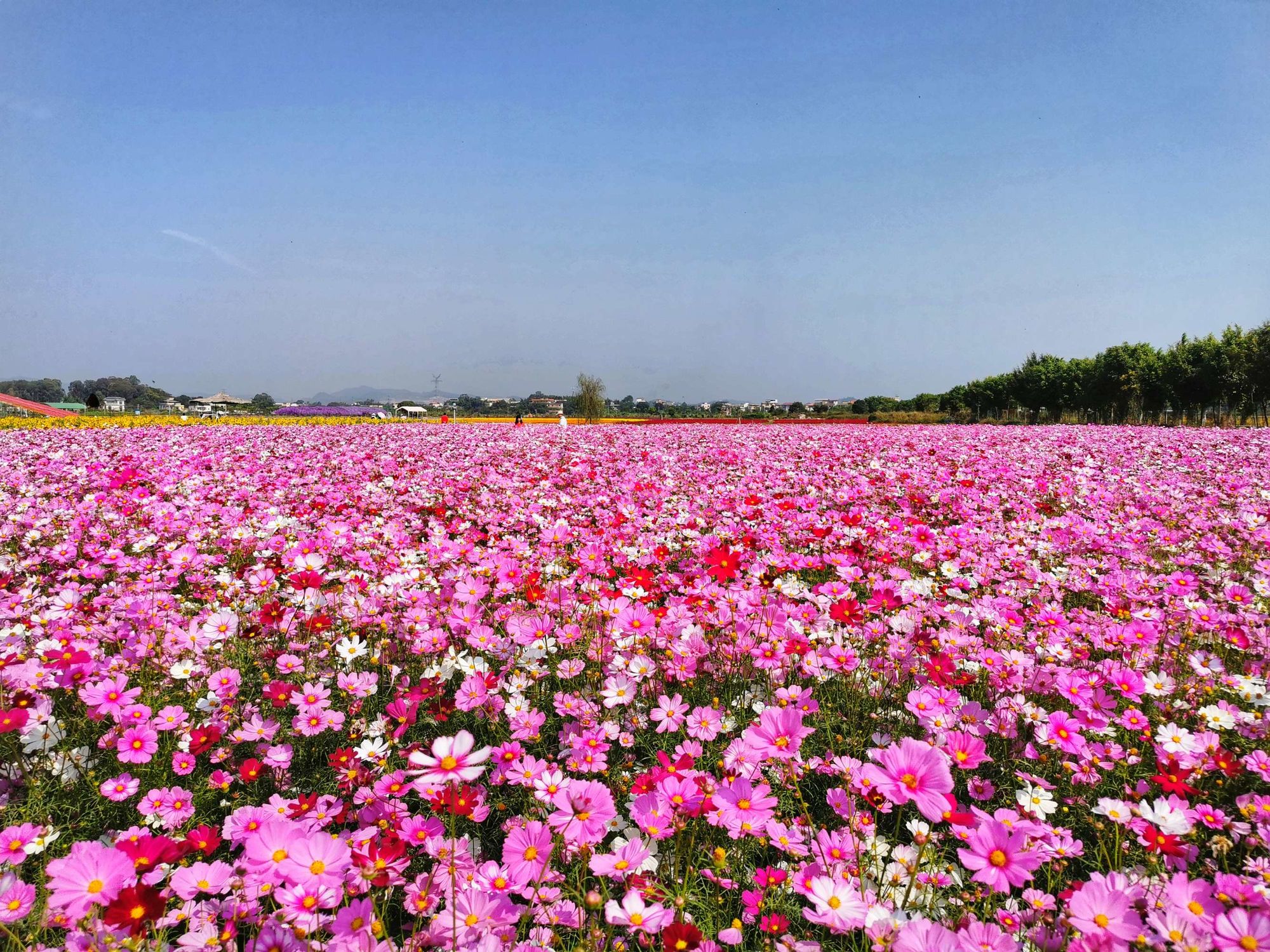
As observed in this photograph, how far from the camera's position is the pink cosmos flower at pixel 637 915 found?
4.00ft

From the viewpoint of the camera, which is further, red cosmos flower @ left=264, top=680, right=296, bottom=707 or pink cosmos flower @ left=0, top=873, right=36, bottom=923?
red cosmos flower @ left=264, top=680, right=296, bottom=707

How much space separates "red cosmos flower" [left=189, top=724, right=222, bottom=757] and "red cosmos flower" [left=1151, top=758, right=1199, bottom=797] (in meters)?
2.53

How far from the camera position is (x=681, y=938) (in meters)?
1.10

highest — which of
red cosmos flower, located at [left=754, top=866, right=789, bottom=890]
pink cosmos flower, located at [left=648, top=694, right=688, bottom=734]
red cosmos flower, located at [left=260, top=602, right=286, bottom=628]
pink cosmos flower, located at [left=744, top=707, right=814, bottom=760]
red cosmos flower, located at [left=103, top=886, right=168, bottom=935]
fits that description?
red cosmos flower, located at [left=260, top=602, right=286, bottom=628]

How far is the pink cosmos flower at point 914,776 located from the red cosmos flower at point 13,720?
2.10m

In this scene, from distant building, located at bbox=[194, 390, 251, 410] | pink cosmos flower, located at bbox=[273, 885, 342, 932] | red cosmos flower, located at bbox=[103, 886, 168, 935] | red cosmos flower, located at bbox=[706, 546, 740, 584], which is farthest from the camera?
distant building, located at bbox=[194, 390, 251, 410]

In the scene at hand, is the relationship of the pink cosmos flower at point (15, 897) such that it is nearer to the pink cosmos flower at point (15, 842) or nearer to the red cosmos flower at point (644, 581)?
the pink cosmos flower at point (15, 842)

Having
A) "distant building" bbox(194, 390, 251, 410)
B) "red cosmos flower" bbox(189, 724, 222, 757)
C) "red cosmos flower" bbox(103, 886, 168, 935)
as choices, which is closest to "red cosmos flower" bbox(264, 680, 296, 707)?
"red cosmos flower" bbox(189, 724, 222, 757)

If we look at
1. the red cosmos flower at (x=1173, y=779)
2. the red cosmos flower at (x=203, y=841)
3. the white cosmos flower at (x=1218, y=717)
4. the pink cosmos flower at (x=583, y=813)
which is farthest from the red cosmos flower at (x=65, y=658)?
the white cosmos flower at (x=1218, y=717)

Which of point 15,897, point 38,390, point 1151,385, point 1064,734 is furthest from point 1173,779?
point 38,390

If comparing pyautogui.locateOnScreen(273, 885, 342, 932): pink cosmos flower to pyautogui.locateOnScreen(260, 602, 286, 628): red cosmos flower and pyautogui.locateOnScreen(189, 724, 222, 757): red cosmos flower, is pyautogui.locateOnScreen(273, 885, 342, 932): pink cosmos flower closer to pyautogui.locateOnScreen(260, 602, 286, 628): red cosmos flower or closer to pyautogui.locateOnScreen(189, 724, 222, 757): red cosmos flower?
pyautogui.locateOnScreen(189, 724, 222, 757): red cosmos flower

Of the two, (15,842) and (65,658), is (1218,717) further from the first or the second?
(65,658)

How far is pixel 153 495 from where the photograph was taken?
5.59 meters

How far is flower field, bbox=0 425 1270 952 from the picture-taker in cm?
126
